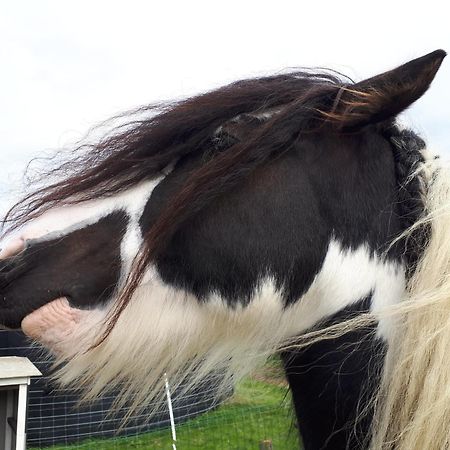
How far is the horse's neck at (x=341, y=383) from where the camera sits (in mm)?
1268

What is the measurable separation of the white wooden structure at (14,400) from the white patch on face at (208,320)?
3.26 metres

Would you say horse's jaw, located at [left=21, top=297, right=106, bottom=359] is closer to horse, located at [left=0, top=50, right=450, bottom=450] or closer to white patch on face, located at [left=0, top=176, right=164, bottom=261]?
horse, located at [left=0, top=50, right=450, bottom=450]

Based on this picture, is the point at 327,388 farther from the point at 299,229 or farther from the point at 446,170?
the point at 446,170

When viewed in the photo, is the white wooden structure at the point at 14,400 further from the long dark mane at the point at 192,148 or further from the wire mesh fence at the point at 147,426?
the long dark mane at the point at 192,148

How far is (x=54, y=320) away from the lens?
1192 mm

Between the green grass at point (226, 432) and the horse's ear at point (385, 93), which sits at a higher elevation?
the horse's ear at point (385, 93)

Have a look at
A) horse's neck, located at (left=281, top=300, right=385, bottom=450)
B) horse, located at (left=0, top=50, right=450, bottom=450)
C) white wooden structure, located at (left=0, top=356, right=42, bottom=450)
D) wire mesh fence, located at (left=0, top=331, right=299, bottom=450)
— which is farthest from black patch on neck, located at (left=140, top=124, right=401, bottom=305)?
wire mesh fence, located at (left=0, top=331, right=299, bottom=450)

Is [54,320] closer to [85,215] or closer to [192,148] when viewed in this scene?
[85,215]

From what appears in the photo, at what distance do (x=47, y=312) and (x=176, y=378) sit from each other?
1.38 feet

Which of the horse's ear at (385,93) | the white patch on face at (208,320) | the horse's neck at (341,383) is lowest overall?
the horse's neck at (341,383)

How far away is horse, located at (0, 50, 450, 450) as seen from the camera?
1.20 metres

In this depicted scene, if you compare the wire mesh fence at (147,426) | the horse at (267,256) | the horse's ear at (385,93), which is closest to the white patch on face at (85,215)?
the horse at (267,256)

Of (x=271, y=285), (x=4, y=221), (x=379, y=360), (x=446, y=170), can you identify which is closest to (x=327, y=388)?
(x=379, y=360)

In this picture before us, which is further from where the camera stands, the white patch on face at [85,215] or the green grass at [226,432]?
the green grass at [226,432]
